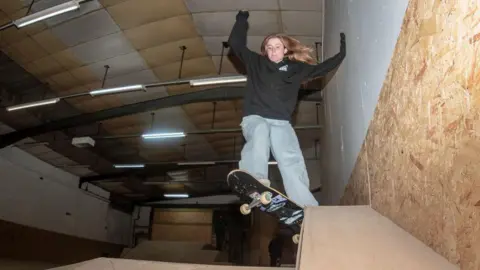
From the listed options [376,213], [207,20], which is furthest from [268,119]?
[207,20]

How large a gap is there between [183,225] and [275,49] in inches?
601

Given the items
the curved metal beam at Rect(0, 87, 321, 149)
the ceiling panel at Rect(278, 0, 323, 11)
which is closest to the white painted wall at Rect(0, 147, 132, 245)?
the curved metal beam at Rect(0, 87, 321, 149)

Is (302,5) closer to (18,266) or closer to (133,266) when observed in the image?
(133,266)

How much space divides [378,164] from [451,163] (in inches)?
41.2

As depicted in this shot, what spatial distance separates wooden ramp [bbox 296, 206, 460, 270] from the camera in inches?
60.0

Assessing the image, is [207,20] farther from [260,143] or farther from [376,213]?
[376,213]

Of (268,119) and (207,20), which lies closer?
(268,119)

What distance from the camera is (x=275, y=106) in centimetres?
316

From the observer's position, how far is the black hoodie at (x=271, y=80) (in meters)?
3.17

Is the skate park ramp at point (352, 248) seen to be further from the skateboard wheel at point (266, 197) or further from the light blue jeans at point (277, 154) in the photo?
the light blue jeans at point (277, 154)

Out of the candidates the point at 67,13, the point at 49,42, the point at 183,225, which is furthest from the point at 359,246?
the point at 183,225

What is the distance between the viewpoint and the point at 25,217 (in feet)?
36.4

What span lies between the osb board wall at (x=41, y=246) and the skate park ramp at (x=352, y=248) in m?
9.49

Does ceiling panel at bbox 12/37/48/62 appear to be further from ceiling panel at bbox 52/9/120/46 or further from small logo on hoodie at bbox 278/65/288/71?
small logo on hoodie at bbox 278/65/288/71
